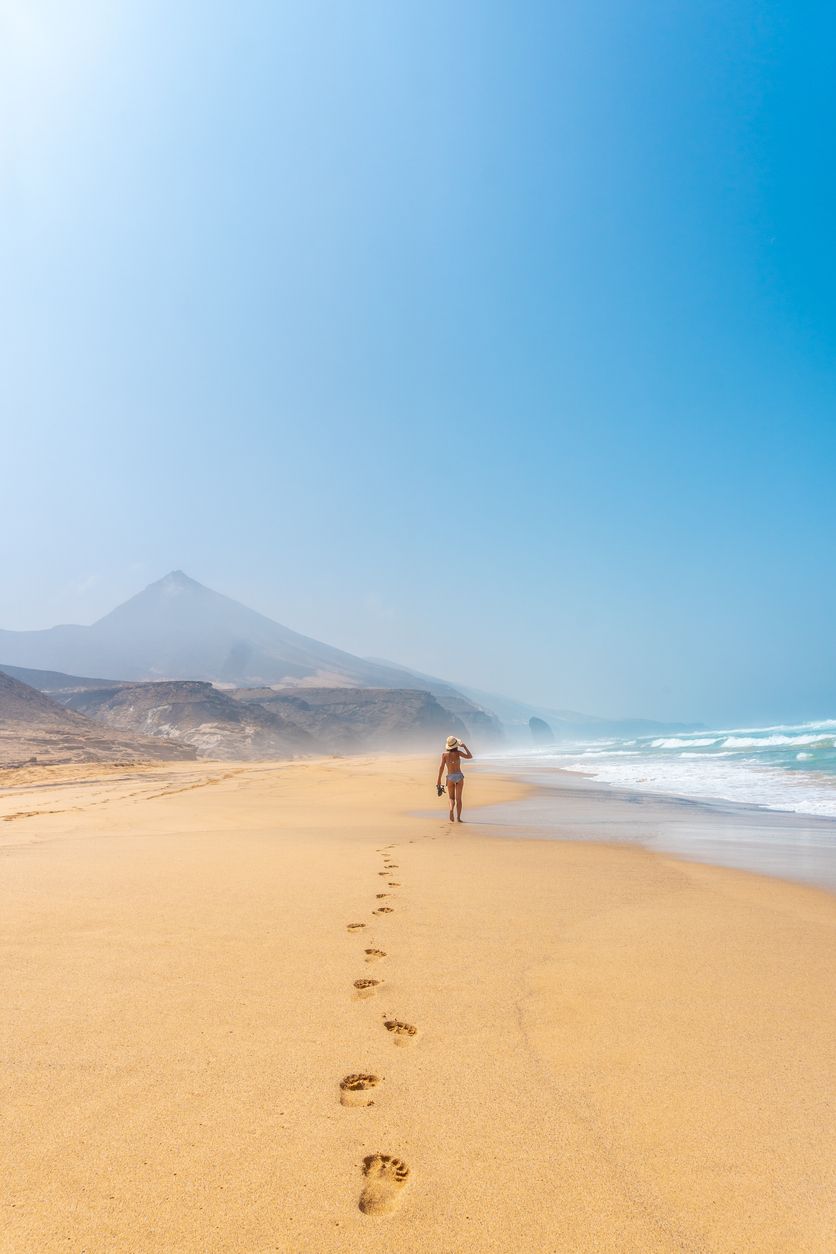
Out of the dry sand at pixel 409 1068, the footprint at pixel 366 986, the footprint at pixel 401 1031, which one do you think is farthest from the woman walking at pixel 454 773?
the footprint at pixel 401 1031

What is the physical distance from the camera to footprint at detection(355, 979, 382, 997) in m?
3.69

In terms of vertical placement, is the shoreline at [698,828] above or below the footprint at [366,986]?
above

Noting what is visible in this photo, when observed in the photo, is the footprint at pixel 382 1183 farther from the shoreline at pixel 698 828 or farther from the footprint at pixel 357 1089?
the shoreline at pixel 698 828

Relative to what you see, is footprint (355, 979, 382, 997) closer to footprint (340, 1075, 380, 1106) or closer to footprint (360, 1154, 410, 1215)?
footprint (340, 1075, 380, 1106)

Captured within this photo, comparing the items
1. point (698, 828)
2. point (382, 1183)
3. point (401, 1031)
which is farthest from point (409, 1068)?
point (698, 828)

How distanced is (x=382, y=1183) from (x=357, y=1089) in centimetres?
59

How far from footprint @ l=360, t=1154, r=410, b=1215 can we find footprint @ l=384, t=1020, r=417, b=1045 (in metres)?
0.88

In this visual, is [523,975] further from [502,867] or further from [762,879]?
[762,879]

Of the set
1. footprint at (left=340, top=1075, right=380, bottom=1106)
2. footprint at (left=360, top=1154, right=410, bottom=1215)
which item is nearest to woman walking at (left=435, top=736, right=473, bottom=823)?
footprint at (left=340, top=1075, right=380, bottom=1106)

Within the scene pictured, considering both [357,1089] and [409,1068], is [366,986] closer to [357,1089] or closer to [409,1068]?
[409,1068]

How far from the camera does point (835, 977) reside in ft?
13.8

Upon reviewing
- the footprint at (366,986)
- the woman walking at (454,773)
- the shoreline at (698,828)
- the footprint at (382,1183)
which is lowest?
the footprint at (382,1183)

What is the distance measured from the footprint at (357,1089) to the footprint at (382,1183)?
0.34 m

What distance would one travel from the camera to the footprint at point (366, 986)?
369 cm
